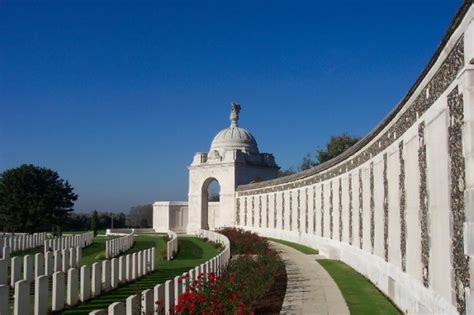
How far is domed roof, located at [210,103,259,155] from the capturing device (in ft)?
144

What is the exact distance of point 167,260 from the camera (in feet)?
63.9

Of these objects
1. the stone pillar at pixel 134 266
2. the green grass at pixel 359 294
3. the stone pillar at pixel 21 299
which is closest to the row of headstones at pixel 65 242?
the stone pillar at pixel 134 266

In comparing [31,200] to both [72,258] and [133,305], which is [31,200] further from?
[133,305]

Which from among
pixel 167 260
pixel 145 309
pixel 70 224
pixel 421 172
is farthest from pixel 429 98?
pixel 70 224

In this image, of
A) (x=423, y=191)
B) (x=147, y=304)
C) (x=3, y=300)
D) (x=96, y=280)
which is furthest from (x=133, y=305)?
(x=96, y=280)

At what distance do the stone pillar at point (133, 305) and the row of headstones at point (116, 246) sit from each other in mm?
13625

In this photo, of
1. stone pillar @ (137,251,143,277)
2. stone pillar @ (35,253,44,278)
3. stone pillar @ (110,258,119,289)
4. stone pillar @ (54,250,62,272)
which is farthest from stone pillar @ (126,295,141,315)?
stone pillar @ (54,250,62,272)

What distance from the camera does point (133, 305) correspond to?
20.3 ft

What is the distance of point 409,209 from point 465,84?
12.5ft

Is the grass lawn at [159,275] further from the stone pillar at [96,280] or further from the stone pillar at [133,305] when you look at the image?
the stone pillar at [133,305]

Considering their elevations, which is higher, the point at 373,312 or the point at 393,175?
the point at 393,175

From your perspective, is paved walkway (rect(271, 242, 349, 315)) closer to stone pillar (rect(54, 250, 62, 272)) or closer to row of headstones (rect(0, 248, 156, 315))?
row of headstones (rect(0, 248, 156, 315))

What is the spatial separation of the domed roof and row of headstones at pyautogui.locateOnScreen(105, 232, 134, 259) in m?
19.9

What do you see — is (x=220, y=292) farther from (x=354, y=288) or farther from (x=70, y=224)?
(x=70, y=224)
